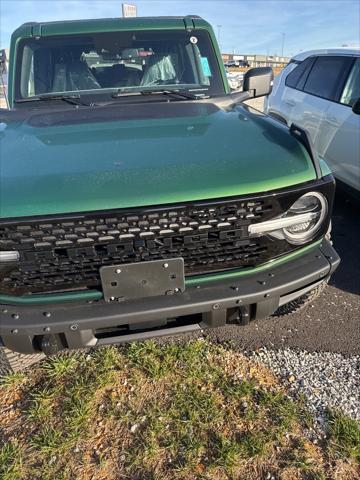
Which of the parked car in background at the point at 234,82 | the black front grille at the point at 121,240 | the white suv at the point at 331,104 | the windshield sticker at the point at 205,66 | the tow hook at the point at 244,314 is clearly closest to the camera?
the black front grille at the point at 121,240

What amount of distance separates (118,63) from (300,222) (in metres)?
2.19

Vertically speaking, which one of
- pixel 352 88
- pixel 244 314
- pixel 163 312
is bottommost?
pixel 244 314

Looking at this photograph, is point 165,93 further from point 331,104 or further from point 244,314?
point 331,104

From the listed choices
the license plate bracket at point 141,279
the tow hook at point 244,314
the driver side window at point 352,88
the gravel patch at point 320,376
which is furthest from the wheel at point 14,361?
the driver side window at point 352,88

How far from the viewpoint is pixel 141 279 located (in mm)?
1916

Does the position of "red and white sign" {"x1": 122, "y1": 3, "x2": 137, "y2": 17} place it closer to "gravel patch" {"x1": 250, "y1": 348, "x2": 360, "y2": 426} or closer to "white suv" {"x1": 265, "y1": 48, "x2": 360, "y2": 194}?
"white suv" {"x1": 265, "y1": 48, "x2": 360, "y2": 194}

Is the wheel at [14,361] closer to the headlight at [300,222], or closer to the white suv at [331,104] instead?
the headlight at [300,222]

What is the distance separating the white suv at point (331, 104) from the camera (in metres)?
4.43

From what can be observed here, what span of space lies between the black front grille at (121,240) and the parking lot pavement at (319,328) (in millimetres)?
1173

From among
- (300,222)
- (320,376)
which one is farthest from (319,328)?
(300,222)

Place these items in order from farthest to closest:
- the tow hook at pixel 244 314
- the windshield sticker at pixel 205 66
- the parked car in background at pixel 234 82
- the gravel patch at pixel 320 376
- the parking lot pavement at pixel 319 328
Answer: the parked car in background at pixel 234 82 < the windshield sticker at pixel 205 66 < the parking lot pavement at pixel 319 328 < the gravel patch at pixel 320 376 < the tow hook at pixel 244 314

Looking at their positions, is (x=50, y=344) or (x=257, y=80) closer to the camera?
(x=50, y=344)

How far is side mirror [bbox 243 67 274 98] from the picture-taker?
11.4ft

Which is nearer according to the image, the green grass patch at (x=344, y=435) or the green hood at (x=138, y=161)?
the green hood at (x=138, y=161)
